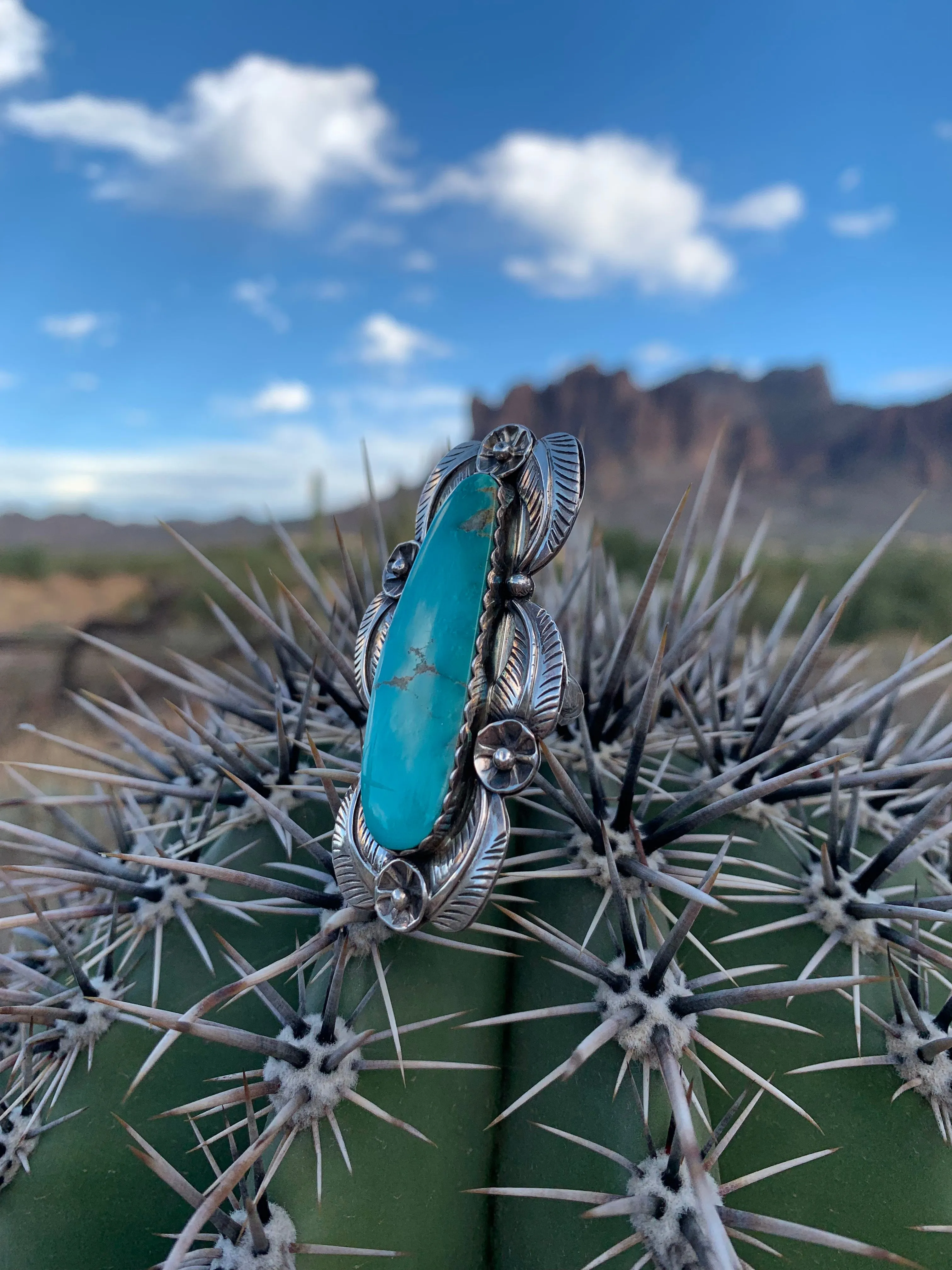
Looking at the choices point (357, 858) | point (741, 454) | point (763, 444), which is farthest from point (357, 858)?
point (763, 444)

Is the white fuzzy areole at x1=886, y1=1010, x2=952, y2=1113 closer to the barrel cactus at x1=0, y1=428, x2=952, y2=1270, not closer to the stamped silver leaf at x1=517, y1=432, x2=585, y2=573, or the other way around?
the barrel cactus at x1=0, y1=428, x2=952, y2=1270

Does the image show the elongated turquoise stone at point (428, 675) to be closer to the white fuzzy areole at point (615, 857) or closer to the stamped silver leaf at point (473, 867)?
the stamped silver leaf at point (473, 867)

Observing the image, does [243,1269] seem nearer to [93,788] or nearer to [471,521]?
[471,521]

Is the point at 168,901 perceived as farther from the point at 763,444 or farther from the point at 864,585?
the point at 763,444

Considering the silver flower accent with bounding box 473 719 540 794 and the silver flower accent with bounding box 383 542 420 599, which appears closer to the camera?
the silver flower accent with bounding box 473 719 540 794

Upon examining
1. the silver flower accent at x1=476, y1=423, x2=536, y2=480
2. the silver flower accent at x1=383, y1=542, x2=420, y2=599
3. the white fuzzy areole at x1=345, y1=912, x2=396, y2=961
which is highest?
the silver flower accent at x1=476, y1=423, x2=536, y2=480

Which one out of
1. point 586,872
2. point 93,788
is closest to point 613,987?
point 586,872

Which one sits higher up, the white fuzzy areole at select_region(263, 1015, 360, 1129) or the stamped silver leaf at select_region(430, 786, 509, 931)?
the stamped silver leaf at select_region(430, 786, 509, 931)

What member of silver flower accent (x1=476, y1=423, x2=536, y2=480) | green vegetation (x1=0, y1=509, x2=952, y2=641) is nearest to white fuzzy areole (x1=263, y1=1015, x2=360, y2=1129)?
silver flower accent (x1=476, y1=423, x2=536, y2=480)
